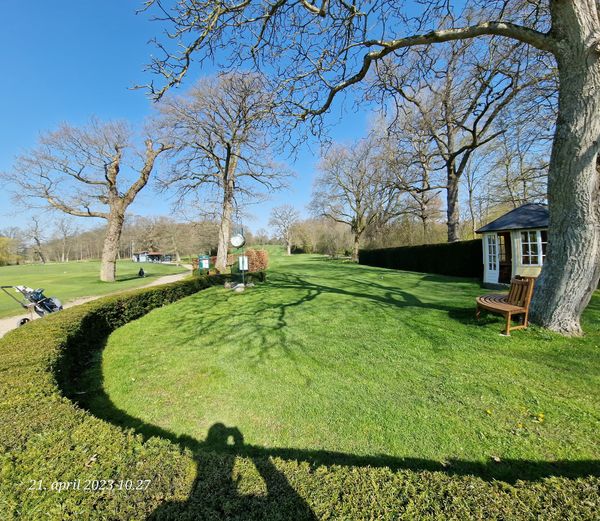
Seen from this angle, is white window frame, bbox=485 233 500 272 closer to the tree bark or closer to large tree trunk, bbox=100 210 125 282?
the tree bark

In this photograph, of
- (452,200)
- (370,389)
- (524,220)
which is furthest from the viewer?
(452,200)

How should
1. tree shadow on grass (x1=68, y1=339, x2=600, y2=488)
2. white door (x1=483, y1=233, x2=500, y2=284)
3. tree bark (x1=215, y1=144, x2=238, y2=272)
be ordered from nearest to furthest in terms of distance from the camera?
tree shadow on grass (x1=68, y1=339, x2=600, y2=488) → white door (x1=483, y1=233, x2=500, y2=284) → tree bark (x1=215, y1=144, x2=238, y2=272)

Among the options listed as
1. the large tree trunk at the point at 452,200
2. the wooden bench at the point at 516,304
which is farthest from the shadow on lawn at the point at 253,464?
the large tree trunk at the point at 452,200

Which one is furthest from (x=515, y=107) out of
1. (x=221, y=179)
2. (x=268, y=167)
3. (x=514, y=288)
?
(x=221, y=179)

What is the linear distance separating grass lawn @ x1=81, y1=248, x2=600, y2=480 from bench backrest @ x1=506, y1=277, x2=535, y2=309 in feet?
1.96

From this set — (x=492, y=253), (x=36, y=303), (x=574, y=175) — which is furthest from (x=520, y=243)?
(x=36, y=303)

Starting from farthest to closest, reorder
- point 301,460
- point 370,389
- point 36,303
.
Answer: point 36,303
point 370,389
point 301,460

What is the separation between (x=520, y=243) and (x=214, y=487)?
14025mm

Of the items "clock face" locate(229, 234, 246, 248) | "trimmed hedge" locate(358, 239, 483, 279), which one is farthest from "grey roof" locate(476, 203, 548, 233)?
"clock face" locate(229, 234, 246, 248)

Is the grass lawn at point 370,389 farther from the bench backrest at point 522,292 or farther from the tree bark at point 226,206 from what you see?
the tree bark at point 226,206

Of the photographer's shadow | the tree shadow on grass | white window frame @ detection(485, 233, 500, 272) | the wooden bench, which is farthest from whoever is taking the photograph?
white window frame @ detection(485, 233, 500, 272)

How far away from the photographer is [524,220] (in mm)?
11609

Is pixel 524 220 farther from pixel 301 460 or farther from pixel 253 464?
pixel 253 464

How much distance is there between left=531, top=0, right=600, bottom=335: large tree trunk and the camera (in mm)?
4477
